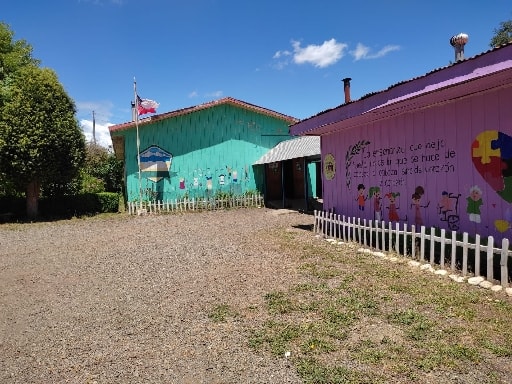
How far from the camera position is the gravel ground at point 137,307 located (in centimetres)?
361

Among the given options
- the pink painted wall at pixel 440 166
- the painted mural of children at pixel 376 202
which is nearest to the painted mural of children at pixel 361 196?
the pink painted wall at pixel 440 166

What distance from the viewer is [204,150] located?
19641mm

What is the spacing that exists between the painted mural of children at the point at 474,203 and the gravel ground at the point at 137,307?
352 cm

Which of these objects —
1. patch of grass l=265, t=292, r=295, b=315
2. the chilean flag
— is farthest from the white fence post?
the chilean flag

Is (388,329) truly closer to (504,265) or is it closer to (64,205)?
(504,265)

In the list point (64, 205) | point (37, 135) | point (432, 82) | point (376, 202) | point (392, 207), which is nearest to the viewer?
point (432, 82)

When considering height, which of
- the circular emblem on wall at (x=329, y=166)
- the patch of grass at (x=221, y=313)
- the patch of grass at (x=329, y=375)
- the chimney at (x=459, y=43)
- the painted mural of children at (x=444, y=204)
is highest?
the chimney at (x=459, y=43)

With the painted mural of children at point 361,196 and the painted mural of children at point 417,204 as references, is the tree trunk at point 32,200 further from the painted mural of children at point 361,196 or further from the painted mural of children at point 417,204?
the painted mural of children at point 417,204

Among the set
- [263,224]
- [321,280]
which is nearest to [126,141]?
[263,224]

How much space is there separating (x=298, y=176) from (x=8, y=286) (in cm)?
1652

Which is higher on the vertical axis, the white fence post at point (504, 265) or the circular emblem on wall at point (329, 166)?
the circular emblem on wall at point (329, 166)

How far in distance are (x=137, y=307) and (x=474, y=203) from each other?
6.24 meters

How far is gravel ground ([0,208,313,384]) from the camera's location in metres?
3.61

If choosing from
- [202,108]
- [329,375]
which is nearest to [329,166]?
[329,375]
